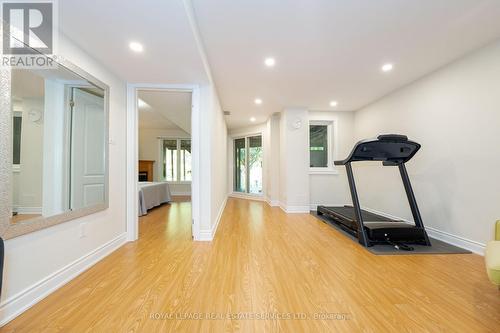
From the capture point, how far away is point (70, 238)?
73.8 inches

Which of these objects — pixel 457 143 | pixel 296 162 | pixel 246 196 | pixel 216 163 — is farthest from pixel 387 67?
pixel 246 196

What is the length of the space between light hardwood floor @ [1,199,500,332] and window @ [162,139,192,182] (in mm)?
5597

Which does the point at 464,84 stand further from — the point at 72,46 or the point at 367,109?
the point at 72,46

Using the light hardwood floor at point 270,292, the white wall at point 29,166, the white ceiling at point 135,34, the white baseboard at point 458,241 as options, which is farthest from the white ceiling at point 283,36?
the white baseboard at point 458,241

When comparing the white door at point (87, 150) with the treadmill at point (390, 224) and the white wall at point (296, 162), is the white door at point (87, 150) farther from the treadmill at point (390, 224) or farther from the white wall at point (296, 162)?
the white wall at point (296, 162)

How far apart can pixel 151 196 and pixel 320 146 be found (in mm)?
4500

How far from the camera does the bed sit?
4.53m

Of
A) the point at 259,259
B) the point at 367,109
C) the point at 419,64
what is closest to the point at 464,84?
the point at 419,64

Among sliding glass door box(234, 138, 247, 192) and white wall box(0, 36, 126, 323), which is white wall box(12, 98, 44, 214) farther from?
sliding glass door box(234, 138, 247, 192)

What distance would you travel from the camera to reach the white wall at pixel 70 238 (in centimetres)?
140

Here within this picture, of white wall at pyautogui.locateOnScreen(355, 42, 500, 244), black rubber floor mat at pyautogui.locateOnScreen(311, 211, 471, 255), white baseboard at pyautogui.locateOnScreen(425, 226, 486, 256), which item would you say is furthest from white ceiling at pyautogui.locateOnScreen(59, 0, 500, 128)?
black rubber floor mat at pyautogui.locateOnScreen(311, 211, 471, 255)

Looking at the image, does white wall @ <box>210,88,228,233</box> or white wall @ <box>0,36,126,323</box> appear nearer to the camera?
white wall @ <box>0,36,126,323</box>

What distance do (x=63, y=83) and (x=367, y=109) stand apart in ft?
16.7

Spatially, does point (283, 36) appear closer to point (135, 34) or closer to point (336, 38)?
point (336, 38)
